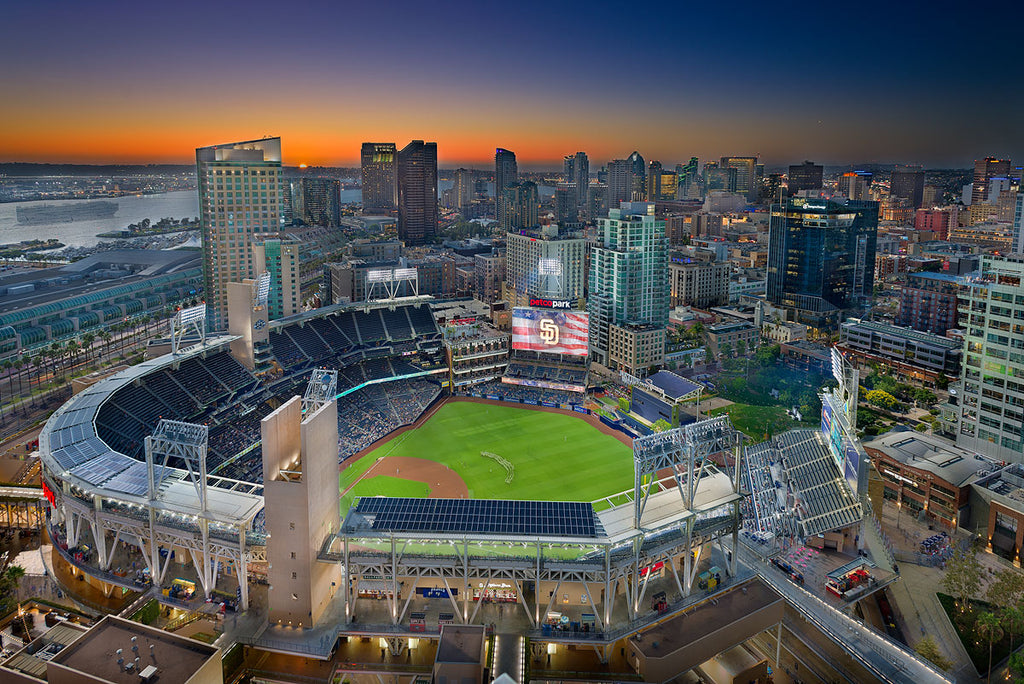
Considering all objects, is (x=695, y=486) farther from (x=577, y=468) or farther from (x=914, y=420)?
(x=914, y=420)

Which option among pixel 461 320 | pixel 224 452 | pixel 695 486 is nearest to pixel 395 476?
pixel 224 452

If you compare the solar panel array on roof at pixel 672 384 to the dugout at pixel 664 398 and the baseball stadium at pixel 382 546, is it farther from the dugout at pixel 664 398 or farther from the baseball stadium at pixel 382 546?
the baseball stadium at pixel 382 546

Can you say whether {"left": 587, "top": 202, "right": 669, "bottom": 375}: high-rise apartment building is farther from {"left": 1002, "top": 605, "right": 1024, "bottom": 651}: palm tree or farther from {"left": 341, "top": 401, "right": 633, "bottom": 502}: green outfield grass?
{"left": 1002, "top": 605, "right": 1024, "bottom": 651}: palm tree

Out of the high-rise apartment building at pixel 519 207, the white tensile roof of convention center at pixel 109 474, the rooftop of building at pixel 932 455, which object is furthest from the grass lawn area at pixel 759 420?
the high-rise apartment building at pixel 519 207

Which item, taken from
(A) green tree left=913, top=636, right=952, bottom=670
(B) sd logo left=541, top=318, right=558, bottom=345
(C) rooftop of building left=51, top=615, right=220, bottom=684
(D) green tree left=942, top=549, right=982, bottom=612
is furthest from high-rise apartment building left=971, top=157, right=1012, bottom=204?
(C) rooftop of building left=51, top=615, right=220, bottom=684

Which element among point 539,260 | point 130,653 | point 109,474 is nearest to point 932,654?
point 130,653
